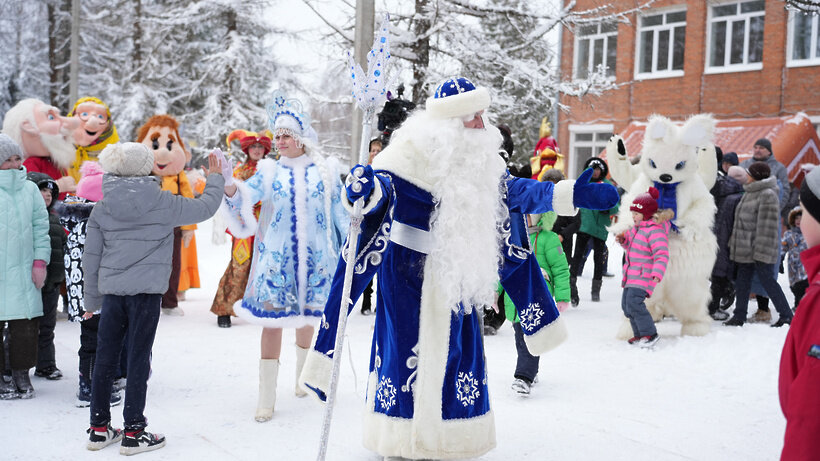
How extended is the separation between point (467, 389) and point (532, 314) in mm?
580

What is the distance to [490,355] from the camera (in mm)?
6512

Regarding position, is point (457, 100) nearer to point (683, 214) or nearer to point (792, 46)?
point (683, 214)

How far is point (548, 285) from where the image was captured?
5.69 metres

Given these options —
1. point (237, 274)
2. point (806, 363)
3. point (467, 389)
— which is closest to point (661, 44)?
point (237, 274)

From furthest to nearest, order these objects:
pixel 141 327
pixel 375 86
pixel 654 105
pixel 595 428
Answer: pixel 654 105 → pixel 595 428 → pixel 141 327 → pixel 375 86

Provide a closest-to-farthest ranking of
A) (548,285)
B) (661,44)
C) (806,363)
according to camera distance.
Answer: (806,363), (548,285), (661,44)

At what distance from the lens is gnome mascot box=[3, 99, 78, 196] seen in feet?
22.2

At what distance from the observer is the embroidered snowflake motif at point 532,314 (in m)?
3.96

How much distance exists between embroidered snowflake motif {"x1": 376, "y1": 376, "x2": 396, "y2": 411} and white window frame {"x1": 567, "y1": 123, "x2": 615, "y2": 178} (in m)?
19.2

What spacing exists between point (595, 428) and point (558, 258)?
1.60 meters

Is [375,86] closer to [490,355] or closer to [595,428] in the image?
[595,428]

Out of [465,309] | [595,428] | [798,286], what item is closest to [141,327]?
[465,309]

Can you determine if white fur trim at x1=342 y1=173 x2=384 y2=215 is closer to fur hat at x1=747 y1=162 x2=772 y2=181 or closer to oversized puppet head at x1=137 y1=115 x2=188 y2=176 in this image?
oversized puppet head at x1=137 y1=115 x2=188 y2=176

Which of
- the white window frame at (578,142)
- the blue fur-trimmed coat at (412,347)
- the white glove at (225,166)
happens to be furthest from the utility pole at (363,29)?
the white window frame at (578,142)
